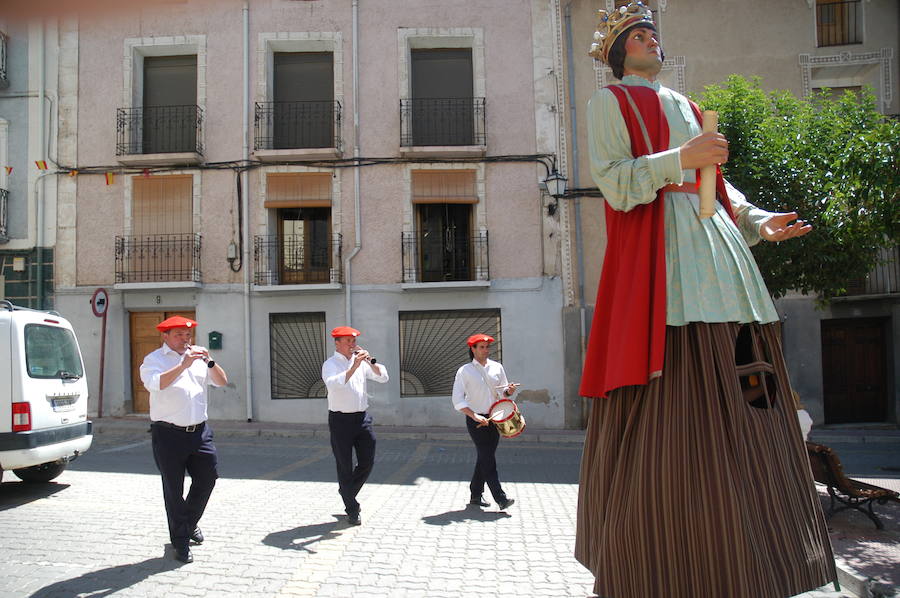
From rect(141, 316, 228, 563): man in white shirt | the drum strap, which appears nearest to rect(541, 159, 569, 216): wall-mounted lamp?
the drum strap

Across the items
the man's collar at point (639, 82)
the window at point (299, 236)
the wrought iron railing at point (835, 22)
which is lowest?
the man's collar at point (639, 82)

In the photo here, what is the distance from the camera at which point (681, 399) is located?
7.54 ft

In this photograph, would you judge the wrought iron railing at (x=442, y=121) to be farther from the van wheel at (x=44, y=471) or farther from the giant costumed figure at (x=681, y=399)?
the giant costumed figure at (x=681, y=399)

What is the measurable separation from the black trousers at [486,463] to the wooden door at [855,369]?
1222 centimetres

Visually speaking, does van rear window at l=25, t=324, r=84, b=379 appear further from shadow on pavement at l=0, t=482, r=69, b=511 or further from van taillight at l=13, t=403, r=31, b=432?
shadow on pavement at l=0, t=482, r=69, b=511

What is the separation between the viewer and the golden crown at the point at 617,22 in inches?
107

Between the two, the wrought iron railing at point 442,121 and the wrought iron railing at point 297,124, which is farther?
the wrought iron railing at point 297,124

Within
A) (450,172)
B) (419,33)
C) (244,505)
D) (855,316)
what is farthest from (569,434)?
(419,33)

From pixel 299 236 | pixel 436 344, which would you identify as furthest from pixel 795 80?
pixel 299 236

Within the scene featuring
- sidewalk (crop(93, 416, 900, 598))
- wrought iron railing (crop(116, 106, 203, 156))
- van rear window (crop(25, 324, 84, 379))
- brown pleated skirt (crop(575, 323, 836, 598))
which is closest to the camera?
brown pleated skirt (crop(575, 323, 836, 598))

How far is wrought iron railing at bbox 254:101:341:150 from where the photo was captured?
16.0 meters

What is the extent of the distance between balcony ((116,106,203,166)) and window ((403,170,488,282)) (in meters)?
5.25

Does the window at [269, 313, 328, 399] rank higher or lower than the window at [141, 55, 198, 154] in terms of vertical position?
lower

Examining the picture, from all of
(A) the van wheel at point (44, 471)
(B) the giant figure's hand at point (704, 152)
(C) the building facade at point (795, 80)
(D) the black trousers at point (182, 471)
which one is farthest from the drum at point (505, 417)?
(C) the building facade at point (795, 80)
